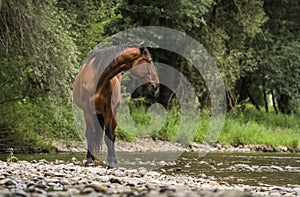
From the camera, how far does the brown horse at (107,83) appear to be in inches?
361

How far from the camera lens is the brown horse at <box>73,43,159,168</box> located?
918cm

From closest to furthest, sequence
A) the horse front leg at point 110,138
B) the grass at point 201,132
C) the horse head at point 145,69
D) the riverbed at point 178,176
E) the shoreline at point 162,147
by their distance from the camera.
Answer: the riverbed at point 178,176 → the horse head at point 145,69 → the horse front leg at point 110,138 → the shoreline at point 162,147 → the grass at point 201,132

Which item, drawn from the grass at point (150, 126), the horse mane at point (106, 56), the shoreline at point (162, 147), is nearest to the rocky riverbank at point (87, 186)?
the horse mane at point (106, 56)

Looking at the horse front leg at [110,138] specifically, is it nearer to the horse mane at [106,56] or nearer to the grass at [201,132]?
the horse mane at [106,56]

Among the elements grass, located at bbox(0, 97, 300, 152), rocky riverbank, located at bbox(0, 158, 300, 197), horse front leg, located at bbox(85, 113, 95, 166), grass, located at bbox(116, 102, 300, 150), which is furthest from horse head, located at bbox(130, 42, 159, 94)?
grass, located at bbox(116, 102, 300, 150)

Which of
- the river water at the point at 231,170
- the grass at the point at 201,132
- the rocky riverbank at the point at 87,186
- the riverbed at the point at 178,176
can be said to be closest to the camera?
the rocky riverbank at the point at 87,186

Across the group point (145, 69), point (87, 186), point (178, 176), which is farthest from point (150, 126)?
point (87, 186)

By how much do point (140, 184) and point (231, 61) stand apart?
1569 cm

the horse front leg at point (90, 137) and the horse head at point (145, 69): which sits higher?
the horse head at point (145, 69)

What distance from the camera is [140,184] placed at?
630 cm

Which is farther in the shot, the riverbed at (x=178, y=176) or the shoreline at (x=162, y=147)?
the shoreline at (x=162, y=147)

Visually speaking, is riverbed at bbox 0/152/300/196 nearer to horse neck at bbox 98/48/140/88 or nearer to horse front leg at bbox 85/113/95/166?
horse front leg at bbox 85/113/95/166

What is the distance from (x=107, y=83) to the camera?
9242 millimetres

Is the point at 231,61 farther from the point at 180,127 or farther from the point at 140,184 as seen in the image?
the point at 140,184
